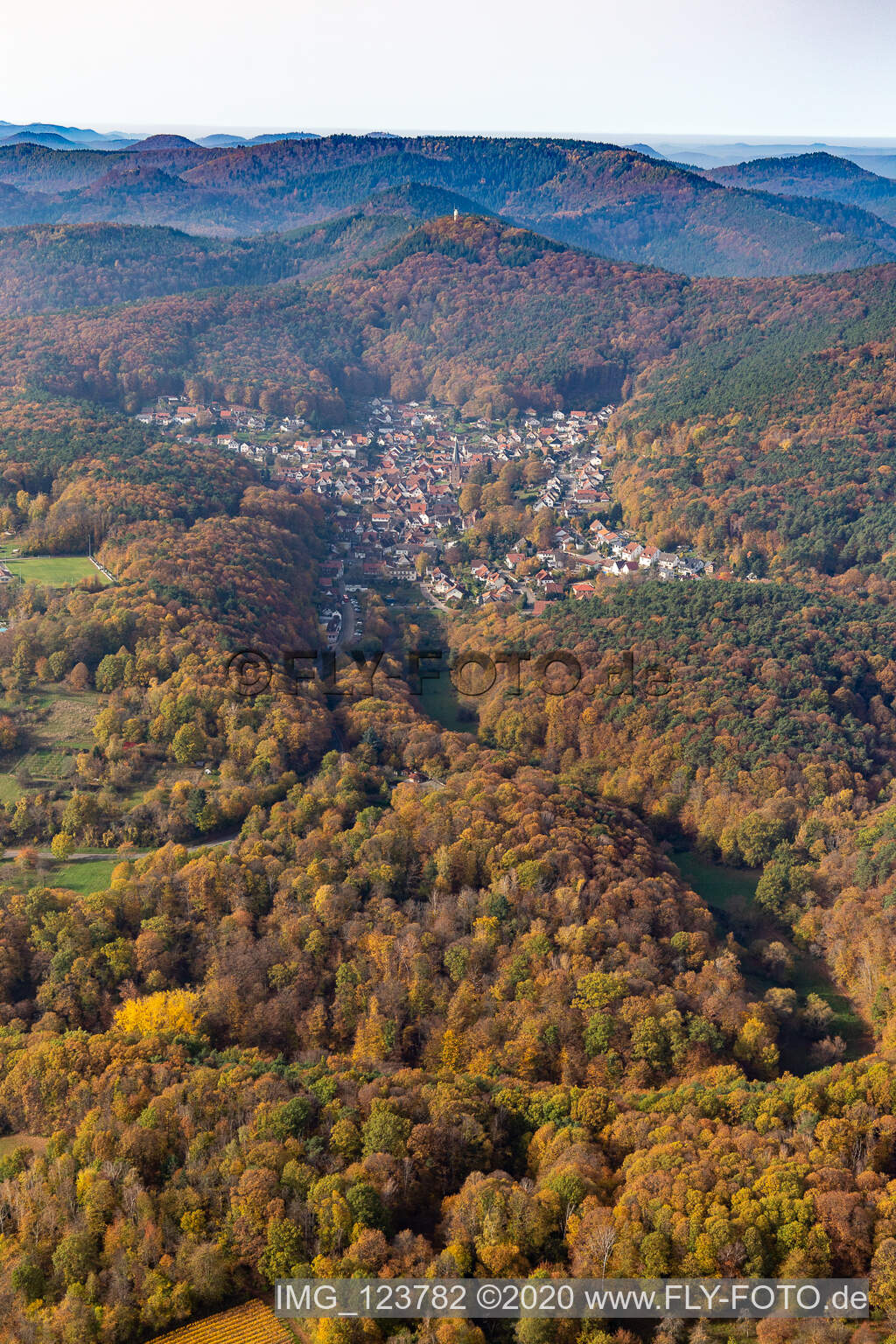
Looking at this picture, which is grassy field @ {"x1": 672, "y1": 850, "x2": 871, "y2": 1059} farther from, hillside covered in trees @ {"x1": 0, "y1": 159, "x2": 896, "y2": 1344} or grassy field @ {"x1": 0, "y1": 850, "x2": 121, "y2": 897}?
grassy field @ {"x1": 0, "y1": 850, "x2": 121, "y2": 897}

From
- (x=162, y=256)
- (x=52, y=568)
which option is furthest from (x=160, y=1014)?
(x=162, y=256)

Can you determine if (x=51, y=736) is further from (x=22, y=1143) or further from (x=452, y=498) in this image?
A: (x=452, y=498)

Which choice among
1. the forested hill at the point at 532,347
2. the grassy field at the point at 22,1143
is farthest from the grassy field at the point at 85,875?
the forested hill at the point at 532,347

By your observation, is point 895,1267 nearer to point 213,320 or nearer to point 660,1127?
point 660,1127

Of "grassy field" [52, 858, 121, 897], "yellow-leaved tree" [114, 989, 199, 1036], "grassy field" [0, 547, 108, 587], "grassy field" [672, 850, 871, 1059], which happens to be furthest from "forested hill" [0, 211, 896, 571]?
"yellow-leaved tree" [114, 989, 199, 1036]

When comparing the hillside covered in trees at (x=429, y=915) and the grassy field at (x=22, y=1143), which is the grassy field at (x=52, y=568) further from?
the grassy field at (x=22, y=1143)

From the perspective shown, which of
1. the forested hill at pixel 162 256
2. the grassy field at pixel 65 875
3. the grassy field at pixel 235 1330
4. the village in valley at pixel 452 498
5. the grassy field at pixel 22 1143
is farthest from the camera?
the forested hill at pixel 162 256

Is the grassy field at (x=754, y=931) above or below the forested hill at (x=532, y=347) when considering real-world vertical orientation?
below
